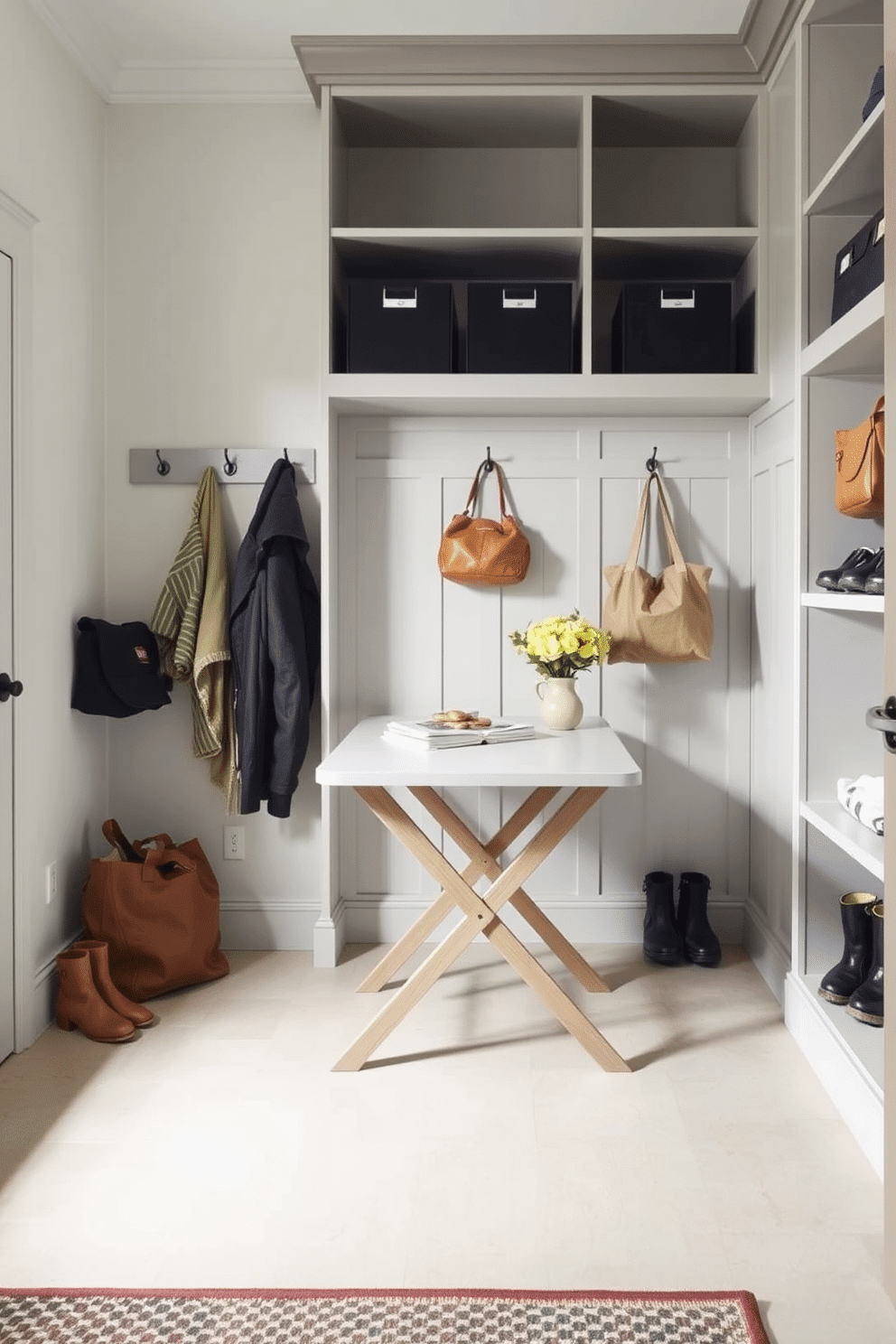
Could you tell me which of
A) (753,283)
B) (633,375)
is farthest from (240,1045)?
(753,283)

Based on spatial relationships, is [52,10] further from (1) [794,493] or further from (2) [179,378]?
(1) [794,493]

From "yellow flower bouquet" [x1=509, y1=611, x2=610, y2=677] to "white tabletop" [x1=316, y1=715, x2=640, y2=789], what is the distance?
0.70ft

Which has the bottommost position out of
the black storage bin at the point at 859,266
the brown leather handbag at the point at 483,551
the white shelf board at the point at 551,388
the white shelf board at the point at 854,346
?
the brown leather handbag at the point at 483,551

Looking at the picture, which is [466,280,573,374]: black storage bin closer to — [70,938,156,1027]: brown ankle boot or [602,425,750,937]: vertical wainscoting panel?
[602,425,750,937]: vertical wainscoting panel

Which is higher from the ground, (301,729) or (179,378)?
(179,378)

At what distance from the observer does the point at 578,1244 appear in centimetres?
187

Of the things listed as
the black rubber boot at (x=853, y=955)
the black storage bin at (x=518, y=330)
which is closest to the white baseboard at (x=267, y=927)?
the black rubber boot at (x=853, y=955)

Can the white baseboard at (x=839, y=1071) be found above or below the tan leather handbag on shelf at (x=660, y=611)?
below

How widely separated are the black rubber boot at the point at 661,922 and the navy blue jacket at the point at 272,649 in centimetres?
116

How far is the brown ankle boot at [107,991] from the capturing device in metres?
2.81

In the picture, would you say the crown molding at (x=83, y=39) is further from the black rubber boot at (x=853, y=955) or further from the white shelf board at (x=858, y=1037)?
the white shelf board at (x=858, y=1037)

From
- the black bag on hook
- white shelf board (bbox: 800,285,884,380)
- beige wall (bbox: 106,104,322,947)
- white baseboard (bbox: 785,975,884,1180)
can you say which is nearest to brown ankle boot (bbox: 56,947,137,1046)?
the black bag on hook

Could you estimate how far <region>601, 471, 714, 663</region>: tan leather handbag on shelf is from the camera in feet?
10.4

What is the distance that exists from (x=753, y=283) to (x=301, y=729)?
6.14ft
